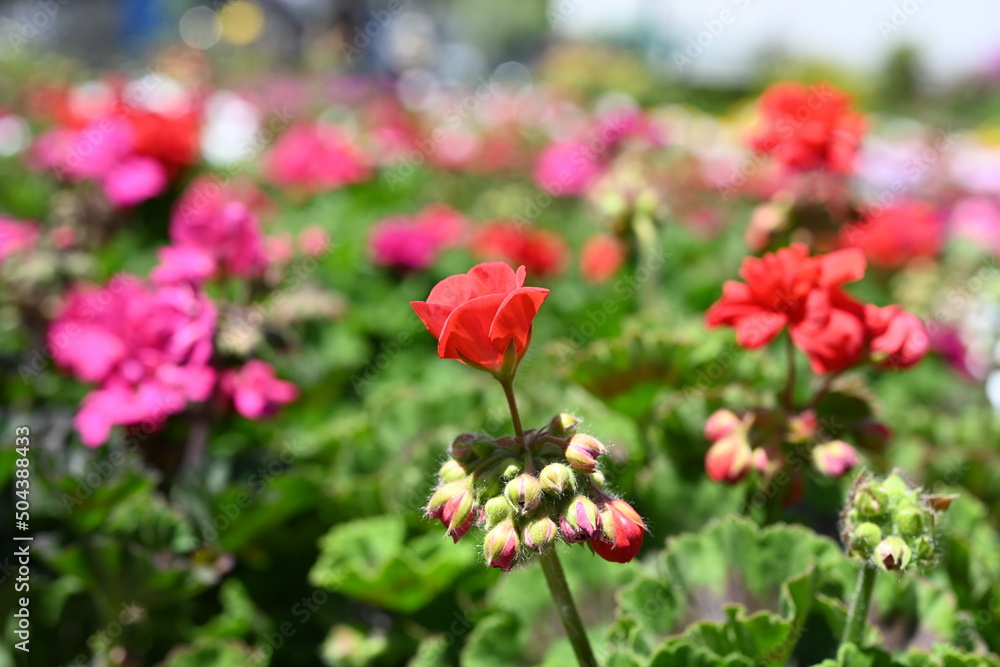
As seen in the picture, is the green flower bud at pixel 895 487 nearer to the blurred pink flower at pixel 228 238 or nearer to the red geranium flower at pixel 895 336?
the red geranium flower at pixel 895 336

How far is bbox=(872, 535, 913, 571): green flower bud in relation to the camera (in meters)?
0.92

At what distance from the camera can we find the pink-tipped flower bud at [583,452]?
0.86 m

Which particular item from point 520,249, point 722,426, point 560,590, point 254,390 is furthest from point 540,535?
point 520,249

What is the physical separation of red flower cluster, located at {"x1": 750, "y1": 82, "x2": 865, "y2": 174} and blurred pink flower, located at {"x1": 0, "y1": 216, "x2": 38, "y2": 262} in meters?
1.86

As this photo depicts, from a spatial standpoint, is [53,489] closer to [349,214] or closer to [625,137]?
[625,137]

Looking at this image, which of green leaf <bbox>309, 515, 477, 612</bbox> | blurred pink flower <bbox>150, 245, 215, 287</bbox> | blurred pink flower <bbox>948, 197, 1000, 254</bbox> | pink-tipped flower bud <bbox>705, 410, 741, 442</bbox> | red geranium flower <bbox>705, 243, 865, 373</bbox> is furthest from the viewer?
blurred pink flower <bbox>948, 197, 1000, 254</bbox>

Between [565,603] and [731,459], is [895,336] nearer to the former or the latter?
[731,459]

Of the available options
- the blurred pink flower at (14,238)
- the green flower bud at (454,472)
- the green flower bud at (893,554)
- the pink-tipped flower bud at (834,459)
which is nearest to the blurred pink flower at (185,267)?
the blurred pink flower at (14,238)

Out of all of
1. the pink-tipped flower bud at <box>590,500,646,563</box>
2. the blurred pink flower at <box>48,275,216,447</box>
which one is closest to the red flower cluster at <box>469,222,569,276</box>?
the blurred pink flower at <box>48,275,216,447</box>

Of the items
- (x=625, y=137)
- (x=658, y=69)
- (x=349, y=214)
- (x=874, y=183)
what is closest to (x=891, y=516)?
(x=625, y=137)

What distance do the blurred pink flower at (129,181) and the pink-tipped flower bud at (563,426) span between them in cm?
245

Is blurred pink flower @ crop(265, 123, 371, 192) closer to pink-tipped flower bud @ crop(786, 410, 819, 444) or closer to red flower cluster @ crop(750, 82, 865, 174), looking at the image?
red flower cluster @ crop(750, 82, 865, 174)

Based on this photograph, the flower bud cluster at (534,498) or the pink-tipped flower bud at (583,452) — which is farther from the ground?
the pink-tipped flower bud at (583,452)

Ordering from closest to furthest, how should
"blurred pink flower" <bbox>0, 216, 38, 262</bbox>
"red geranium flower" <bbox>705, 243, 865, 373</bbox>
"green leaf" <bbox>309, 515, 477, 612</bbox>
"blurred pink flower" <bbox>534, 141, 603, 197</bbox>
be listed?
"red geranium flower" <bbox>705, 243, 865, 373</bbox>, "green leaf" <bbox>309, 515, 477, 612</bbox>, "blurred pink flower" <bbox>0, 216, 38, 262</bbox>, "blurred pink flower" <bbox>534, 141, 603, 197</bbox>
